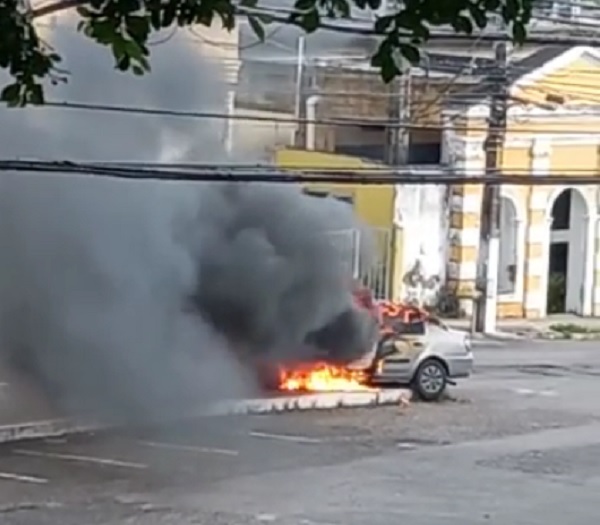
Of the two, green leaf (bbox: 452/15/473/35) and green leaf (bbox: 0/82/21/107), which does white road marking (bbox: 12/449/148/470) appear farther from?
green leaf (bbox: 452/15/473/35)

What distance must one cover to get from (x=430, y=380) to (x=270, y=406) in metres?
2.46

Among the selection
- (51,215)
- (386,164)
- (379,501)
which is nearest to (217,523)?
(379,501)

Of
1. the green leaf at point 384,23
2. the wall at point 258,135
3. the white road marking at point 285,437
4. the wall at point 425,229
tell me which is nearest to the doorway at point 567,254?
the wall at point 425,229

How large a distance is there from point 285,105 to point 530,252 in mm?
5909

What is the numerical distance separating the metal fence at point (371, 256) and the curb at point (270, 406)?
3893 millimetres

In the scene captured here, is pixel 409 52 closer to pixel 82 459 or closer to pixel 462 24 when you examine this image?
pixel 462 24

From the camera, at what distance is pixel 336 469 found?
17000mm

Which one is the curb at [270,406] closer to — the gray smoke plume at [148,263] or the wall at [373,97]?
the gray smoke plume at [148,263]

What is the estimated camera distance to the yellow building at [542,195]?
3152 cm

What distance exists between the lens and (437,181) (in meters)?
11.8

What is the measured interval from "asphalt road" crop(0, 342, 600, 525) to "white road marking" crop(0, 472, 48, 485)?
0.02m

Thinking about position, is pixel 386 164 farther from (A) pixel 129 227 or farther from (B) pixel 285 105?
(A) pixel 129 227

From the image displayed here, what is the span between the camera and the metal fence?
26656mm

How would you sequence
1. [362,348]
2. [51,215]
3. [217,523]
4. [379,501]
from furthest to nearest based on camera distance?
1. [362,348]
2. [51,215]
3. [379,501]
4. [217,523]
